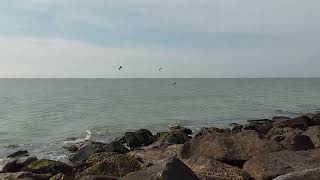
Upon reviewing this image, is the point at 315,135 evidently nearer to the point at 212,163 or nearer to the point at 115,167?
the point at 212,163

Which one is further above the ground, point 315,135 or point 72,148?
point 315,135

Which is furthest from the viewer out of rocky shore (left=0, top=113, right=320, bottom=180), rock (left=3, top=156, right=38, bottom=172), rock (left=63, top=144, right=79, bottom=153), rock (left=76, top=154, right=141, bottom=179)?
rock (left=63, top=144, right=79, bottom=153)

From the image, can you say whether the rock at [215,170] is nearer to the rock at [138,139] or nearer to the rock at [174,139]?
the rock at [174,139]

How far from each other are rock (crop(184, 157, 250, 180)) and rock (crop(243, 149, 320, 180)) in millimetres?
274

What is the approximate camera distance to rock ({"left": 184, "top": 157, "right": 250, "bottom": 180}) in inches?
377

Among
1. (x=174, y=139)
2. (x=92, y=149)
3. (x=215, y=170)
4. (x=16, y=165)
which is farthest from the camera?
(x=174, y=139)

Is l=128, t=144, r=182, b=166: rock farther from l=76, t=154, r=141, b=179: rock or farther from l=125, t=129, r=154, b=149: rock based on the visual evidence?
l=125, t=129, r=154, b=149: rock

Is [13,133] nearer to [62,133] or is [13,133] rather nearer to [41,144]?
[62,133]

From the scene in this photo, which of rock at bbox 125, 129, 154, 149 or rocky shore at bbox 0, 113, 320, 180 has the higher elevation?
rocky shore at bbox 0, 113, 320, 180

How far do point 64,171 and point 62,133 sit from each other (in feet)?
50.4

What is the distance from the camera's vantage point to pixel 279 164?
995 cm

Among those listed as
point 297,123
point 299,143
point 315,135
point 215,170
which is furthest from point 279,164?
point 297,123

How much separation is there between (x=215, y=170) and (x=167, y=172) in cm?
252

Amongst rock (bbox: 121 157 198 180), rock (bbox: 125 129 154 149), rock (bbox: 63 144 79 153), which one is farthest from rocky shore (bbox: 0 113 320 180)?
rock (bbox: 125 129 154 149)
